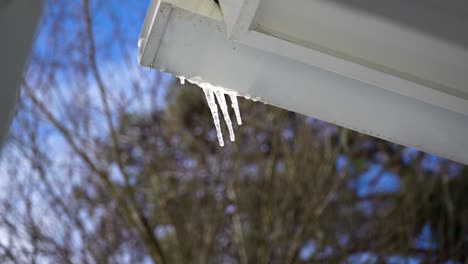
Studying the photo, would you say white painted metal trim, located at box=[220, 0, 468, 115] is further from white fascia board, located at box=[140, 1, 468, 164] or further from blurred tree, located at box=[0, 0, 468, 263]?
blurred tree, located at box=[0, 0, 468, 263]

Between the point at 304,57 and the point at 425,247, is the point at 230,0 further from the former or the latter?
the point at 425,247

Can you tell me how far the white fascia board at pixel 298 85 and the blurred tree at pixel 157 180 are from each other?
4.03 m

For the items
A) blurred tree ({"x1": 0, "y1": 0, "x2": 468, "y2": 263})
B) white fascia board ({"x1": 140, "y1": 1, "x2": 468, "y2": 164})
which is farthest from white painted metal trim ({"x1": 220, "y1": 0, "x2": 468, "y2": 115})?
blurred tree ({"x1": 0, "y1": 0, "x2": 468, "y2": 263})

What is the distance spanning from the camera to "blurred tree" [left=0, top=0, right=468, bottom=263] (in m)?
5.65

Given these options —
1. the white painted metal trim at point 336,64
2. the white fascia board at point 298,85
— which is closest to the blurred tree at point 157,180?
the white fascia board at point 298,85

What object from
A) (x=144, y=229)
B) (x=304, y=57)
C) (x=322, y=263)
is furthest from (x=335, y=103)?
(x=322, y=263)

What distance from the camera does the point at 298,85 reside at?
1.75 metres

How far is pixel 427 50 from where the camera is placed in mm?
1614

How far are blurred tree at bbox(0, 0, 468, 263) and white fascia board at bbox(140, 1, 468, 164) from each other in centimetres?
403

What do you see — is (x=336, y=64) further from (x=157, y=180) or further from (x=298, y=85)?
(x=157, y=180)

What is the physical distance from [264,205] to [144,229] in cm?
107

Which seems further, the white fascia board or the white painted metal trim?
the white fascia board

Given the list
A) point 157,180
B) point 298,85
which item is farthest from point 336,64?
point 157,180

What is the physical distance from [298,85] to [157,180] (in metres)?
4.46
